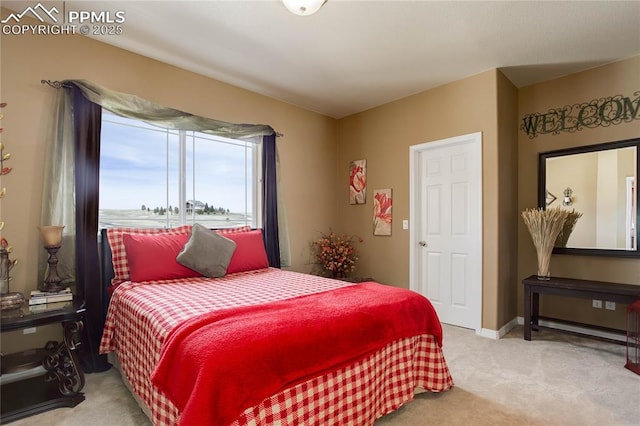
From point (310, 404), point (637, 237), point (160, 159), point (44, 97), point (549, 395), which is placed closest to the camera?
point (310, 404)

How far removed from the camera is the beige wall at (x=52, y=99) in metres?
2.34

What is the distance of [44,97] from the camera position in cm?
247

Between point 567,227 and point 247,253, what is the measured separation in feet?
10.7

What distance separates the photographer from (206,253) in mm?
2791

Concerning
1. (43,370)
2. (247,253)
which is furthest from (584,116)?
(43,370)

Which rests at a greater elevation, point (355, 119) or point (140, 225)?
point (355, 119)

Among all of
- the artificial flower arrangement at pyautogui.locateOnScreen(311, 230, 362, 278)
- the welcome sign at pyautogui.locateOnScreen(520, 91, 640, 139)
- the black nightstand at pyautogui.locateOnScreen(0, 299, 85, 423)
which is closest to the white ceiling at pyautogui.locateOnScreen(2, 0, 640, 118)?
the welcome sign at pyautogui.locateOnScreen(520, 91, 640, 139)

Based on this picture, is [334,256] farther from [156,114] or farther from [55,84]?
[55,84]

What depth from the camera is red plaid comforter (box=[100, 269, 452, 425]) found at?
149 cm

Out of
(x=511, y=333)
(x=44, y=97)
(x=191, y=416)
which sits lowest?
(x=511, y=333)

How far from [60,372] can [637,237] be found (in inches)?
187

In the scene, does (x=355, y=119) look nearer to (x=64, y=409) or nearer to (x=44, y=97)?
(x=44, y=97)

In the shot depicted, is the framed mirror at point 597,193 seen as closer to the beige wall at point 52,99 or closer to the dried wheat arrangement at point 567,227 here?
the dried wheat arrangement at point 567,227

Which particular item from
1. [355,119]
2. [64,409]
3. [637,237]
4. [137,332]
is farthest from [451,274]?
[64,409]
